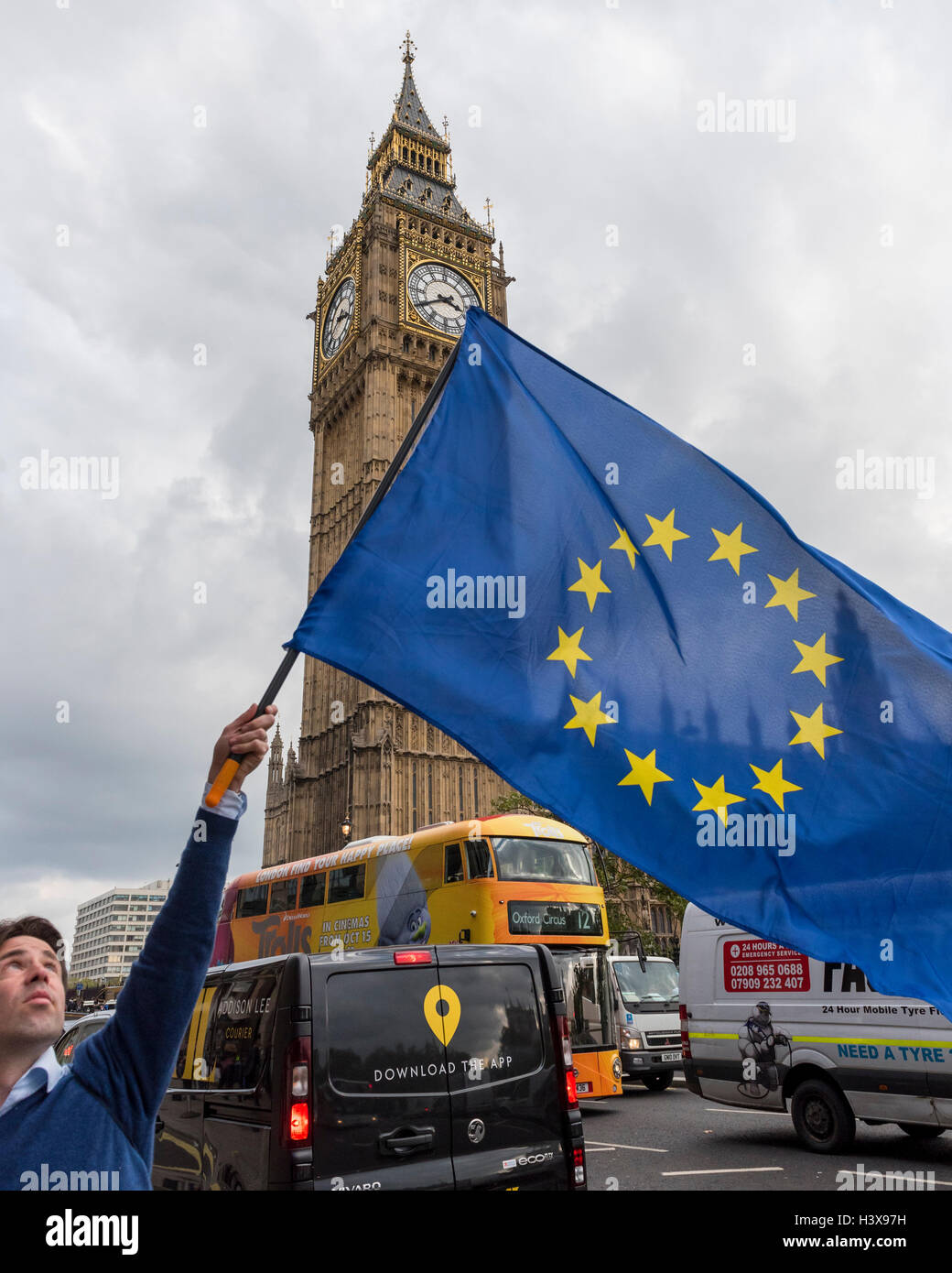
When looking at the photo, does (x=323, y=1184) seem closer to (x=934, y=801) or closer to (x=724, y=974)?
(x=934, y=801)

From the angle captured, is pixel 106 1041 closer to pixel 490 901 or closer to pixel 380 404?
pixel 490 901

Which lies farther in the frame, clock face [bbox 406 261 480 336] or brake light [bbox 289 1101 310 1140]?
clock face [bbox 406 261 480 336]

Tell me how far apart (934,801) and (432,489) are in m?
2.75

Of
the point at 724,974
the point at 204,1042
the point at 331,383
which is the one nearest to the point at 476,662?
the point at 204,1042

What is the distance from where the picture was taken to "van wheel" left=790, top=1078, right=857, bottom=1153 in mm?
9727

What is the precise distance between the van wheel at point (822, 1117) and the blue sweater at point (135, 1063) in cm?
963

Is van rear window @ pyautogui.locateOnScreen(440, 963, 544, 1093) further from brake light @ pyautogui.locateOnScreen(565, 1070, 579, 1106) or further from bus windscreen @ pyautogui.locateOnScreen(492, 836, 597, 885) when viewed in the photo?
bus windscreen @ pyautogui.locateOnScreen(492, 836, 597, 885)

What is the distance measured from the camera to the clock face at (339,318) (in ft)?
216

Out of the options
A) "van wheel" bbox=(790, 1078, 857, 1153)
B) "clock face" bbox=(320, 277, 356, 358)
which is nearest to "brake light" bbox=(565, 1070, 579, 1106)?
"van wheel" bbox=(790, 1078, 857, 1153)

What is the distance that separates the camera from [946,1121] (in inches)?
347

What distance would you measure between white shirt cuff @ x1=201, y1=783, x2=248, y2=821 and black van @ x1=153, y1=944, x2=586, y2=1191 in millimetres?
3205

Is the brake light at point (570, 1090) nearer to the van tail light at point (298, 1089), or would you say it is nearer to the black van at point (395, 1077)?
the black van at point (395, 1077)

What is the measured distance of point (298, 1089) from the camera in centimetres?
507

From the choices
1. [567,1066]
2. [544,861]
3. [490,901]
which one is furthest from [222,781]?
[544,861]
